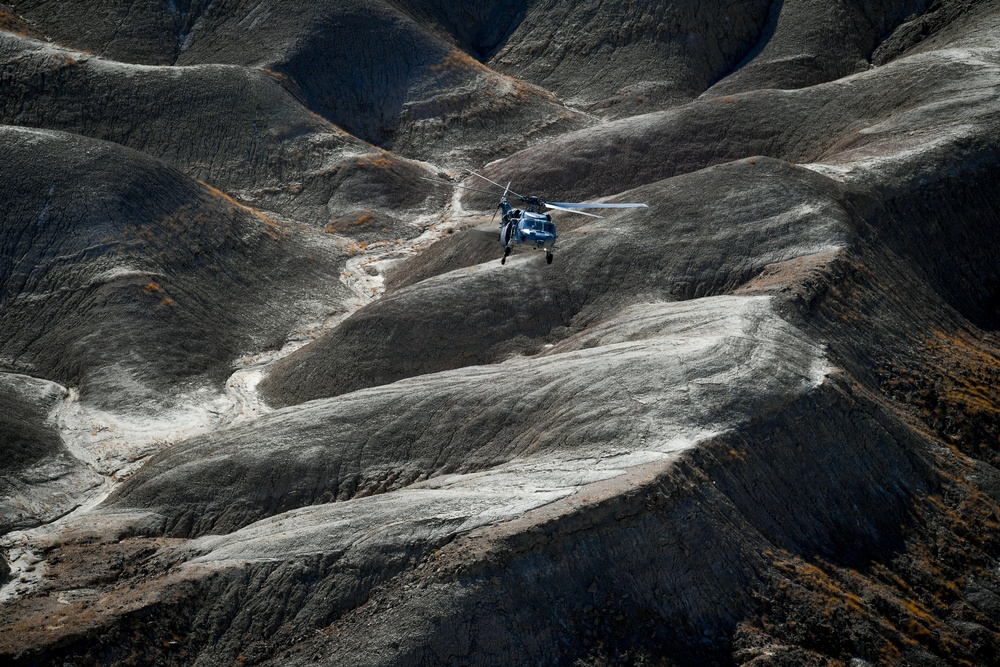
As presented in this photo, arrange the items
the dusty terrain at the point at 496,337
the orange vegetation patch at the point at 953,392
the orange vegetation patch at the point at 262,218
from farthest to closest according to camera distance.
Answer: the orange vegetation patch at the point at 262,218 → the orange vegetation patch at the point at 953,392 → the dusty terrain at the point at 496,337

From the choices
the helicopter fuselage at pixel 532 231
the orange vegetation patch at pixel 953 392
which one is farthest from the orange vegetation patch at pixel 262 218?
the orange vegetation patch at pixel 953 392

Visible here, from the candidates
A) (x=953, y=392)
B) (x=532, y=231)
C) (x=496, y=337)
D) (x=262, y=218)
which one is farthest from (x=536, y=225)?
(x=262, y=218)

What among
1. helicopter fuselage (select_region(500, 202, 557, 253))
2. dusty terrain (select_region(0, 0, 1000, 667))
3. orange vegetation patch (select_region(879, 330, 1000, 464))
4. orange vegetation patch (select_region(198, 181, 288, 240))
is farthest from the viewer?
orange vegetation patch (select_region(198, 181, 288, 240))

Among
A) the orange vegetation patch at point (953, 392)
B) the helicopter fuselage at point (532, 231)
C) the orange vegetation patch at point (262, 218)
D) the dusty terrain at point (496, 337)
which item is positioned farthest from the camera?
the orange vegetation patch at point (262, 218)

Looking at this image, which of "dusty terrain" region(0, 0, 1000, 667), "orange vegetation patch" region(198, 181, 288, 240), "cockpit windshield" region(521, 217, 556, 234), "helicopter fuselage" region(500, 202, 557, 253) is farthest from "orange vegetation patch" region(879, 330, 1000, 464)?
"orange vegetation patch" region(198, 181, 288, 240)

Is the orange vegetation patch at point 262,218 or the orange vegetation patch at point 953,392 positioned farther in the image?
the orange vegetation patch at point 262,218

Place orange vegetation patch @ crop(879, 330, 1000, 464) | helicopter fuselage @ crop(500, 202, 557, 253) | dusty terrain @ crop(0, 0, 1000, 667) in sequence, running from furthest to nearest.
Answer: orange vegetation patch @ crop(879, 330, 1000, 464)
helicopter fuselage @ crop(500, 202, 557, 253)
dusty terrain @ crop(0, 0, 1000, 667)

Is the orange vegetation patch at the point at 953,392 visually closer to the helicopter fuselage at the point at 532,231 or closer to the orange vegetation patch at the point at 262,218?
the helicopter fuselage at the point at 532,231

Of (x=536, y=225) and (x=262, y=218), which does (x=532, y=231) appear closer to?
(x=536, y=225)

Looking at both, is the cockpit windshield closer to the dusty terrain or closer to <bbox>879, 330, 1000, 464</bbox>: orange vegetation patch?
the dusty terrain
